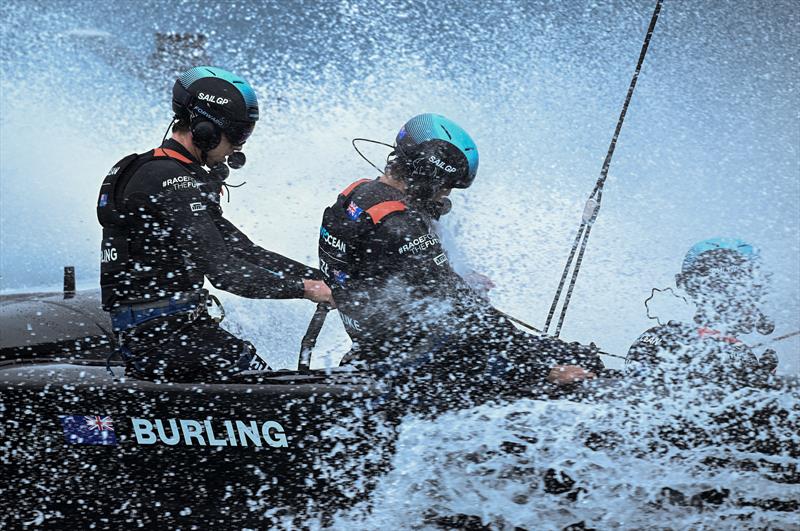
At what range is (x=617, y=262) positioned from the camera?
10.4 m

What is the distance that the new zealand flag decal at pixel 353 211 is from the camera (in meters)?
3.62

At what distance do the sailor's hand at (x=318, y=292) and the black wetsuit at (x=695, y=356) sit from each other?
49.8 inches

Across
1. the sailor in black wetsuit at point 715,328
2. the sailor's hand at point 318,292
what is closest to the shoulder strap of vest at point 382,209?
the sailor's hand at point 318,292

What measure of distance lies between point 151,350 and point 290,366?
2.02 metres

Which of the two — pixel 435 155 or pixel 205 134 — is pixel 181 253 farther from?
pixel 435 155

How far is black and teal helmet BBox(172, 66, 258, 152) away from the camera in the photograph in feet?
11.9

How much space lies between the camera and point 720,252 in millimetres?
4270

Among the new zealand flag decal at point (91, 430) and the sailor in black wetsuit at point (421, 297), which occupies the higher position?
the sailor in black wetsuit at point (421, 297)

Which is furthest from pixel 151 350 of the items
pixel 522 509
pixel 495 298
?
pixel 495 298

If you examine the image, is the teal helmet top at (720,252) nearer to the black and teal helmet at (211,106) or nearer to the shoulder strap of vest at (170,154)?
the black and teal helmet at (211,106)

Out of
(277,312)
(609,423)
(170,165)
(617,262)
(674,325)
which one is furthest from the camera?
(617,262)

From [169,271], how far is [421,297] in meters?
1.04

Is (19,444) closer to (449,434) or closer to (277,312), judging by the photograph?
(449,434)

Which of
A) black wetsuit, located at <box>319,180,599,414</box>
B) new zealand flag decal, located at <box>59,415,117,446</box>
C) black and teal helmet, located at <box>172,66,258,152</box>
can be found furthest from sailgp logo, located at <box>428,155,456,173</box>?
new zealand flag decal, located at <box>59,415,117,446</box>
